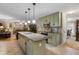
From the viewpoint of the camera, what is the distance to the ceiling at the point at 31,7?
2941 mm

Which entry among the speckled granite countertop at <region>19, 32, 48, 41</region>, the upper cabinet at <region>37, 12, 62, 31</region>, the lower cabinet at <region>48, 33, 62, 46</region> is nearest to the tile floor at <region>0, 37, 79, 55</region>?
the lower cabinet at <region>48, 33, 62, 46</region>

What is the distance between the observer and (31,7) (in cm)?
298

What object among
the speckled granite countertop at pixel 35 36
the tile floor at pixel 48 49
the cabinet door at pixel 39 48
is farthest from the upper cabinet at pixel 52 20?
the tile floor at pixel 48 49

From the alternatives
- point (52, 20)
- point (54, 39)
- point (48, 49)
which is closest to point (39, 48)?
point (48, 49)

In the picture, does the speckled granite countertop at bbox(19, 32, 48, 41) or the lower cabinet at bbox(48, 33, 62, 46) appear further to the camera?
the lower cabinet at bbox(48, 33, 62, 46)

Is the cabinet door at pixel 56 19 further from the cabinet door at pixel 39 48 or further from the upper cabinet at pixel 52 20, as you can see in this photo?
the cabinet door at pixel 39 48

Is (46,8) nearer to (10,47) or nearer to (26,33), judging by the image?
(26,33)

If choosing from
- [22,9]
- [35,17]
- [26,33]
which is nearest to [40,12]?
[35,17]

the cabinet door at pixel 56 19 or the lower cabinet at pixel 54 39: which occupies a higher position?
the cabinet door at pixel 56 19

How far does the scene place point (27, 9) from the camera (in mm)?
2996

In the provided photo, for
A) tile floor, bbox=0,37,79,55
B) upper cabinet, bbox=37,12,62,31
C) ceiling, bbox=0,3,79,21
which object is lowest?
tile floor, bbox=0,37,79,55

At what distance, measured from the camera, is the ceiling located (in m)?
2.94

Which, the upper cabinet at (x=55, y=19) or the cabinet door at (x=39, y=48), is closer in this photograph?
the cabinet door at (x=39, y=48)

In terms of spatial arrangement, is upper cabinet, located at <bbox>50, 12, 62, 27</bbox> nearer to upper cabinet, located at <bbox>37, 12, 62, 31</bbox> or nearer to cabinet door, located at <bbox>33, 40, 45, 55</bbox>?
upper cabinet, located at <bbox>37, 12, 62, 31</bbox>
